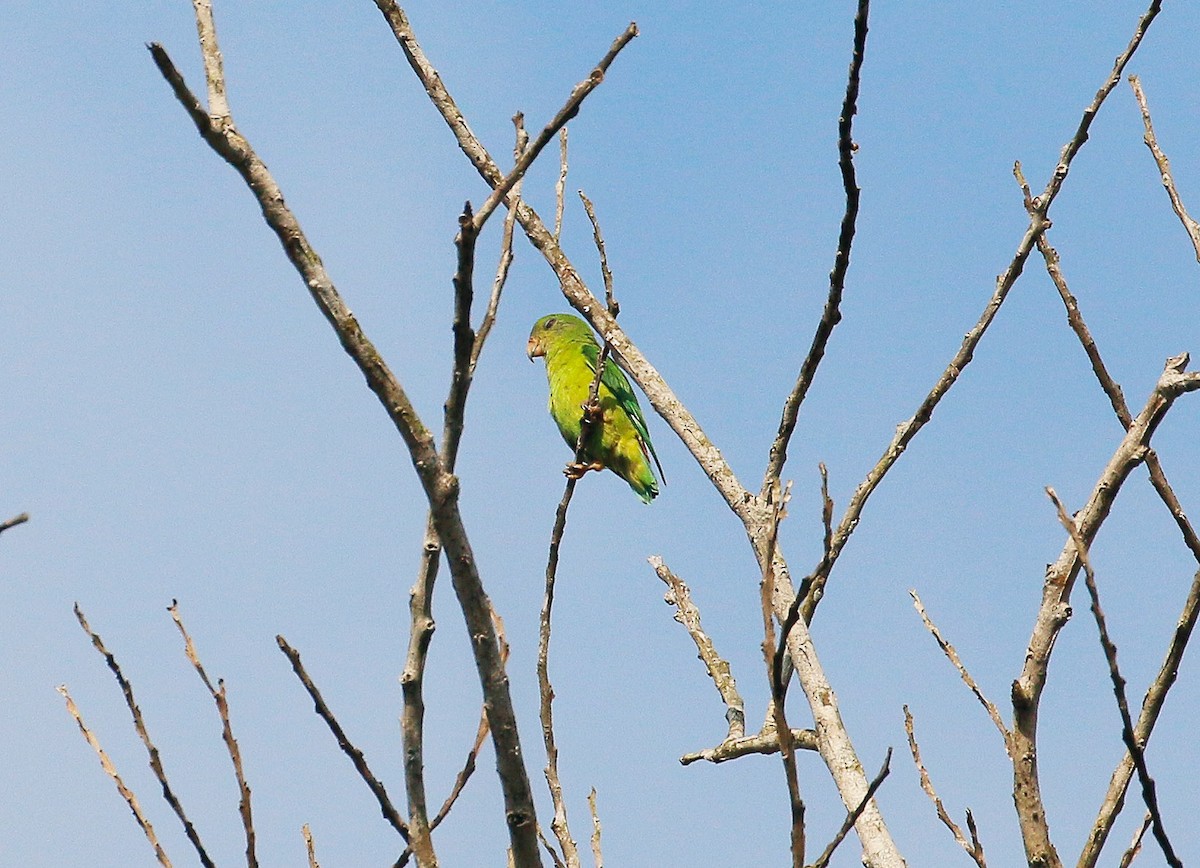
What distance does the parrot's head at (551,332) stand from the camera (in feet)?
29.5

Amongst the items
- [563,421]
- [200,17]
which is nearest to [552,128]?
[200,17]

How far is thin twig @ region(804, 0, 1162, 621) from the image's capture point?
3178mm

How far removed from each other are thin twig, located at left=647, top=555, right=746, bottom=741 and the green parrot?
2809mm

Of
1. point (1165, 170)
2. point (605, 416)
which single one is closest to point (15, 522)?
point (1165, 170)

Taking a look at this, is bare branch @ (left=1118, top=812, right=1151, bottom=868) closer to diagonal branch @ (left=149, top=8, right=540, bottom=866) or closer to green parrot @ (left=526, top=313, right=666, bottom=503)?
diagonal branch @ (left=149, top=8, right=540, bottom=866)

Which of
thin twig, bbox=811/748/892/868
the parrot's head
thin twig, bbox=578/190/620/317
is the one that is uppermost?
the parrot's head

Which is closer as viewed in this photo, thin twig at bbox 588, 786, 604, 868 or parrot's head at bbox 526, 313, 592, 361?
thin twig at bbox 588, 786, 604, 868

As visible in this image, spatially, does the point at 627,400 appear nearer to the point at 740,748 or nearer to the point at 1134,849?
A: the point at 740,748

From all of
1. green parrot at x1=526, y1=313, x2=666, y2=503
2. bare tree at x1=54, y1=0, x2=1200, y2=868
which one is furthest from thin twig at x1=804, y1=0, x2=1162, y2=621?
green parrot at x1=526, y1=313, x2=666, y2=503

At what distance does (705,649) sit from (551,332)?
16.2ft

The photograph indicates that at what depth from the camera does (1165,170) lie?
3664mm

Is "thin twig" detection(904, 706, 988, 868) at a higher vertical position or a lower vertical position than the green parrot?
lower

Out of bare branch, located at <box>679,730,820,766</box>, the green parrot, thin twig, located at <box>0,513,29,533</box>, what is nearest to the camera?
thin twig, located at <box>0,513,29,533</box>

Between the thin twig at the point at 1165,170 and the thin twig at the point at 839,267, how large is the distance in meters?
1.03
